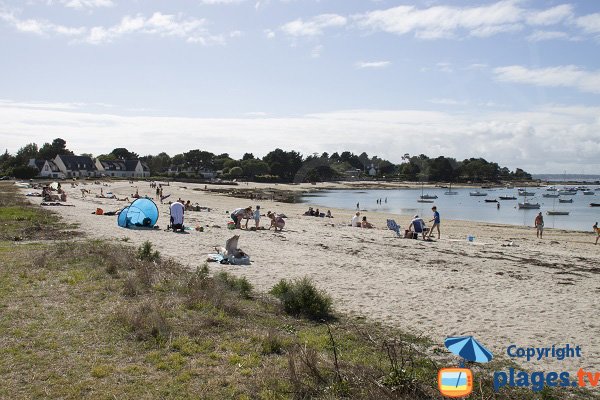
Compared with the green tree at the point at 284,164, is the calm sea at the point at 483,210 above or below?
below

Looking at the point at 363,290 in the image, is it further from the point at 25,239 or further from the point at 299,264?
the point at 25,239

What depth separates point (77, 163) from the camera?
4114 inches

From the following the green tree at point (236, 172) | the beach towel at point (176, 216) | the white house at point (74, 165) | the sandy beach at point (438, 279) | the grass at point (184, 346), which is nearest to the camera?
the grass at point (184, 346)

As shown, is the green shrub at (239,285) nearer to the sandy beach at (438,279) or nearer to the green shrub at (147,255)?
the sandy beach at (438,279)

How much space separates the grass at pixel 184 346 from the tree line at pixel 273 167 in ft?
277

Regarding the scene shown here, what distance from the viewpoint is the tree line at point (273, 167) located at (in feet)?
374

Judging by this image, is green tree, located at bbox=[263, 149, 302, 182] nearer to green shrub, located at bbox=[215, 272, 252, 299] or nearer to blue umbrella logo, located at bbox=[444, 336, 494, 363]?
green shrub, located at bbox=[215, 272, 252, 299]

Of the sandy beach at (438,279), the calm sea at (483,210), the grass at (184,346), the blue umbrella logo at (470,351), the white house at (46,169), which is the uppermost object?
the white house at (46,169)

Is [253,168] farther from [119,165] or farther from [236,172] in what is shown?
[119,165]

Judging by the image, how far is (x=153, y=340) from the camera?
6867 millimetres

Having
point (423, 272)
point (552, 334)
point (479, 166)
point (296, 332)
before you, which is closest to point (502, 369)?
point (552, 334)

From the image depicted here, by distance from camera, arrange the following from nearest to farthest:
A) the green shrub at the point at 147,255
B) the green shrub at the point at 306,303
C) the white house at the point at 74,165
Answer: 1. the green shrub at the point at 306,303
2. the green shrub at the point at 147,255
3. the white house at the point at 74,165

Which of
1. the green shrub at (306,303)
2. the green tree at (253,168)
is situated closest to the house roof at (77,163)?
the green tree at (253,168)

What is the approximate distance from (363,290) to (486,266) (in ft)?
18.1
